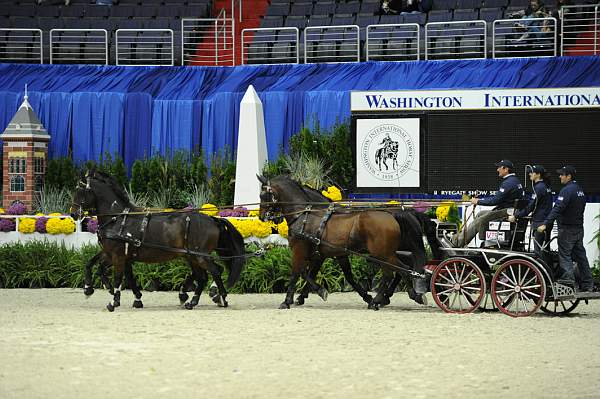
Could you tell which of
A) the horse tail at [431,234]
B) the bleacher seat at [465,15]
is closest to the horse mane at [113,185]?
the horse tail at [431,234]

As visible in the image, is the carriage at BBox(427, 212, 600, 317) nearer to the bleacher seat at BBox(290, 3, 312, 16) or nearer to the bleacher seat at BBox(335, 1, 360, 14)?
the bleacher seat at BBox(335, 1, 360, 14)

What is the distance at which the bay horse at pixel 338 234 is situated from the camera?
15.2 m

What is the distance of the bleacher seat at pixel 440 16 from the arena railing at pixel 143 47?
20.7 feet

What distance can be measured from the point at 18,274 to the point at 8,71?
9.15 meters

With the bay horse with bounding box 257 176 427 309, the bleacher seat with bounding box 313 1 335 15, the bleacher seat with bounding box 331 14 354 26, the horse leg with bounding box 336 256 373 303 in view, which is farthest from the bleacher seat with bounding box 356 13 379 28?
the horse leg with bounding box 336 256 373 303

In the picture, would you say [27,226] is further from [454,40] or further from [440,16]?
[440,16]

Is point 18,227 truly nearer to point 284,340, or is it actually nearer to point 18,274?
point 18,274

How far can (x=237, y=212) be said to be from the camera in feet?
68.2

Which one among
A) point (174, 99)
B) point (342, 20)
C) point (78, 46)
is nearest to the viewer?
point (174, 99)

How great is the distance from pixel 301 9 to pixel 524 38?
628 centimetres

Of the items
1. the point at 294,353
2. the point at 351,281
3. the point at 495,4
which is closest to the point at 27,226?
the point at 351,281

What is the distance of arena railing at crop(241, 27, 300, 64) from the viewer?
1055 inches

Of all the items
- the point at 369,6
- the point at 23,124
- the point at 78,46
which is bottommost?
the point at 23,124

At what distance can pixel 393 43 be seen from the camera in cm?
2603
